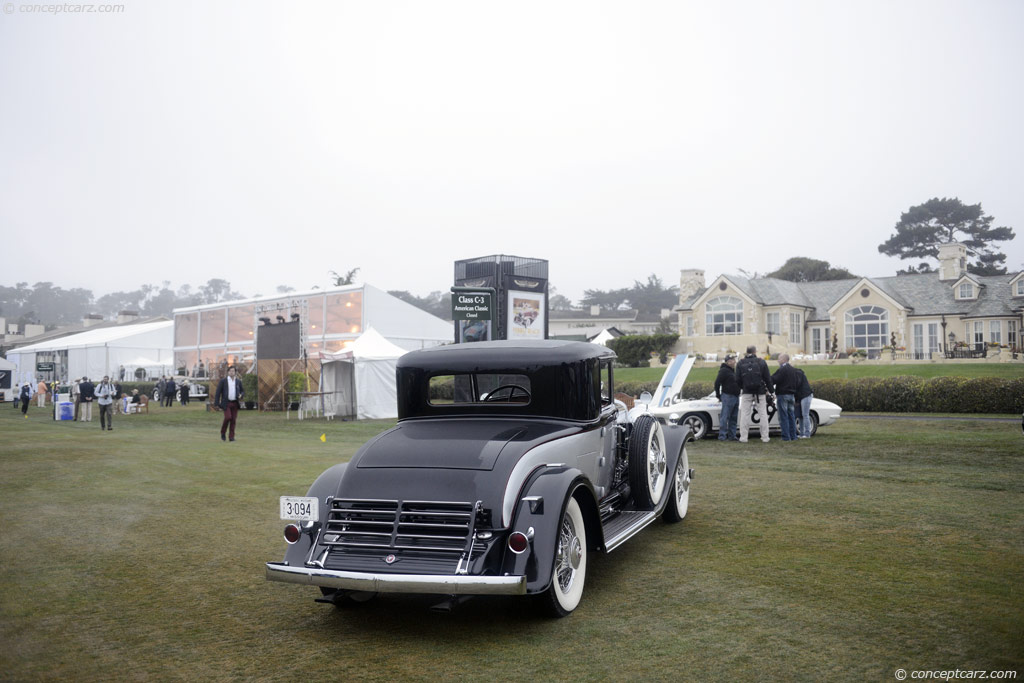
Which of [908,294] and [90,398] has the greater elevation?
[908,294]

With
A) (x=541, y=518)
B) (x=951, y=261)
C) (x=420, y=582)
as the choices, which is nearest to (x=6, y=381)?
(x=420, y=582)

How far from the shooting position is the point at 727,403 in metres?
15.3

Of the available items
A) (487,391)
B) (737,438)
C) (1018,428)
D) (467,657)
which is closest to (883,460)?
(737,438)

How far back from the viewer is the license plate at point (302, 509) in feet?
15.4

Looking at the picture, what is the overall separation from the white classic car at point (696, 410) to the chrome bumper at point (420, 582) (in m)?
11.6

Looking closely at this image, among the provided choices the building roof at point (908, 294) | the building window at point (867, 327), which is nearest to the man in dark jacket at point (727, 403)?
the building roof at point (908, 294)

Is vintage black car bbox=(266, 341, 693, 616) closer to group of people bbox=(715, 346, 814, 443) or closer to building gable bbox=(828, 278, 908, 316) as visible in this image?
group of people bbox=(715, 346, 814, 443)

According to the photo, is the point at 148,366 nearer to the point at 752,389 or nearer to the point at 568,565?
the point at 752,389

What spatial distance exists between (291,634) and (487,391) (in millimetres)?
2634

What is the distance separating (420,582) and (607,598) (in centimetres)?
151

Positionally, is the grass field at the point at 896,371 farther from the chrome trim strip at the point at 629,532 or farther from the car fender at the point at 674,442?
the chrome trim strip at the point at 629,532

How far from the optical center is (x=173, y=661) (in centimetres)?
405

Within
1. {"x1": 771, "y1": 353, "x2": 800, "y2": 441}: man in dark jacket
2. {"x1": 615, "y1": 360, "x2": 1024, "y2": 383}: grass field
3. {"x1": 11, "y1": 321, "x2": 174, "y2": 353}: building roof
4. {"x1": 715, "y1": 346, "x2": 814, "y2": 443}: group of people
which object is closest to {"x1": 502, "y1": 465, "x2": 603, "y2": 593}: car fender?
{"x1": 715, "y1": 346, "x2": 814, "y2": 443}: group of people

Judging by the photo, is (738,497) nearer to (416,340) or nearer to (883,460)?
(883,460)
